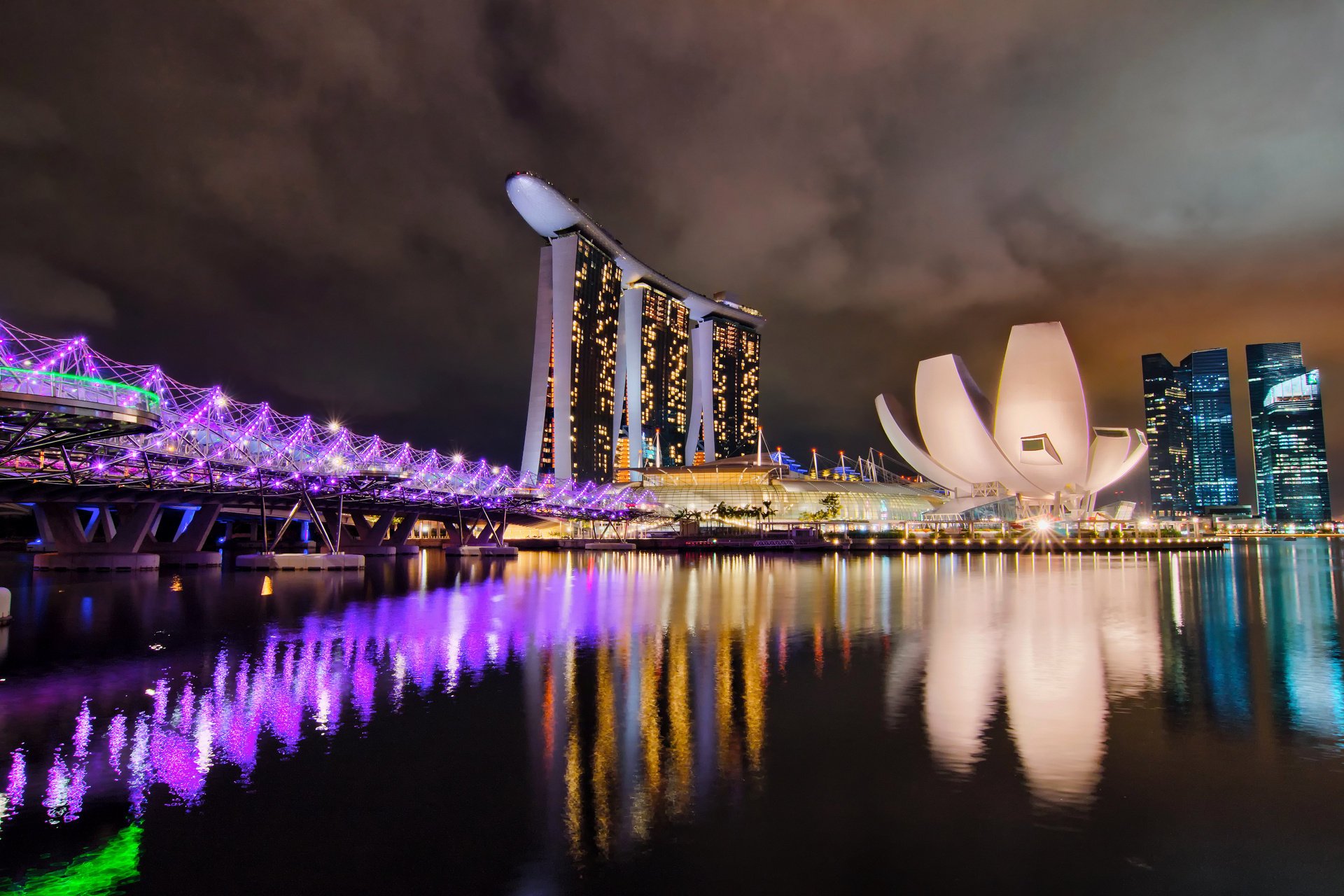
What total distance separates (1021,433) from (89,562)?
6090cm

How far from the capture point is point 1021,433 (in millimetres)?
63719

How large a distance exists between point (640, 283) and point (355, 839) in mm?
125229

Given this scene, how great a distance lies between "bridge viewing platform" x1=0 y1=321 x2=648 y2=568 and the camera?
53.0 feet

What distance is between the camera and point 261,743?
745 centimetres

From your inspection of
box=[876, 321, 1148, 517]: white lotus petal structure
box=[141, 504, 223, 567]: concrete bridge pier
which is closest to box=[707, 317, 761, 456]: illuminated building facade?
box=[876, 321, 1148, 517]: white lotus petal structure

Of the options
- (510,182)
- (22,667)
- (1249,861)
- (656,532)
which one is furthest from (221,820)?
(510,182)

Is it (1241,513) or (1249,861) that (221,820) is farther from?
(1241,513)

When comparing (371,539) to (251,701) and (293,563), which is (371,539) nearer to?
(293,563)

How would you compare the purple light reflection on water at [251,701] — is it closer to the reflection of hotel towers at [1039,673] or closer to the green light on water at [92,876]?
the green light on water at [92,876]

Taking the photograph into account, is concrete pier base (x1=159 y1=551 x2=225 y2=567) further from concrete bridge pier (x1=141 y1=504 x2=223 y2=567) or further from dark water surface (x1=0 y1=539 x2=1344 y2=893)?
dark water surface (x1=0 y1=539 x2=1344 y2=893)

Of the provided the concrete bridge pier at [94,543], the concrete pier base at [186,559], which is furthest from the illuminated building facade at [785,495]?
the concrete bridge pier at [94,543]

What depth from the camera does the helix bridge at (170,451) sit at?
1553cm

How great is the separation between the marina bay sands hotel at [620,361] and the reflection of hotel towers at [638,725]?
79.3 m

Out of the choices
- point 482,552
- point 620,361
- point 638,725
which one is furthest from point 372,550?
point 620,361
